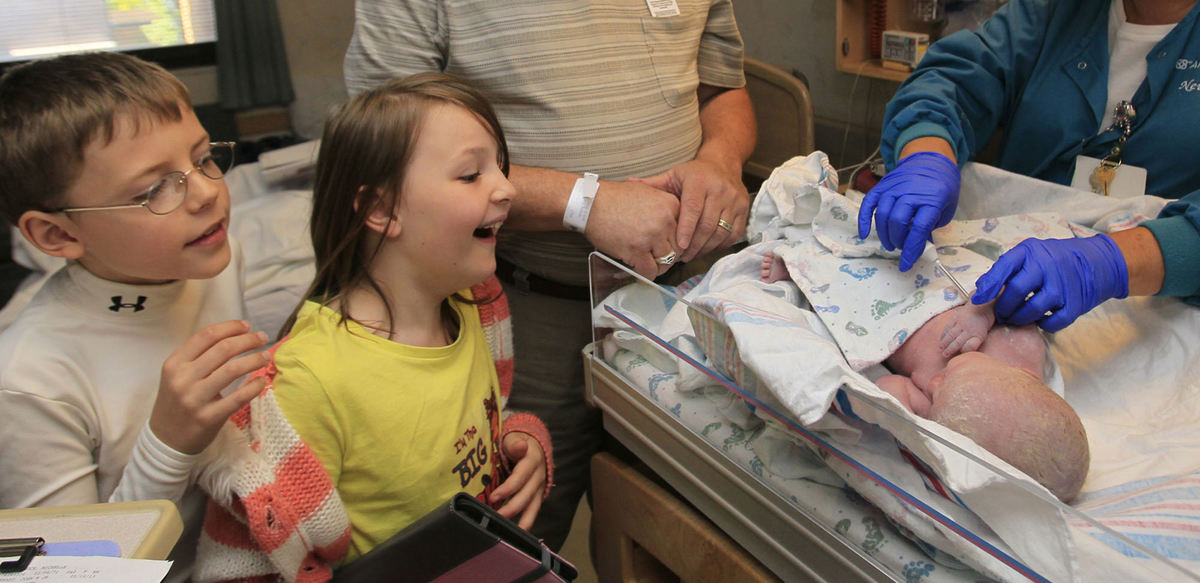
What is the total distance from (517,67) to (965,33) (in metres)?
0.85

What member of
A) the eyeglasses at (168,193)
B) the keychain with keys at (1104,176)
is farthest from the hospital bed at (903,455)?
the eyeglasses at (168,193)

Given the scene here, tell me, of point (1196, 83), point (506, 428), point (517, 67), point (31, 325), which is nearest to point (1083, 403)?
point (1196, 83)

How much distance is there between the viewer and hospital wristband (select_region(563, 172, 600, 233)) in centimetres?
133

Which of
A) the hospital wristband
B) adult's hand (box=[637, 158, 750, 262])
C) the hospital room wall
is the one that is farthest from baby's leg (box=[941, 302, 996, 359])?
the hospital room wall

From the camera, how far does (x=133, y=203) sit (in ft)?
3.43

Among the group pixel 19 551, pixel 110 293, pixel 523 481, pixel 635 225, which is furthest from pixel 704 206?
pixel 19 551

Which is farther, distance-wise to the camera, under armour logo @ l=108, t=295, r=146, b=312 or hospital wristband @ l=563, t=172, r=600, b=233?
hospital wristband @ l=563, t=172, r=600, b=233

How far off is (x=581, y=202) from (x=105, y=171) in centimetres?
69

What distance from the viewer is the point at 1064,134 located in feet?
4.49

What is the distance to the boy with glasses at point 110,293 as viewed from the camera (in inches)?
37.6

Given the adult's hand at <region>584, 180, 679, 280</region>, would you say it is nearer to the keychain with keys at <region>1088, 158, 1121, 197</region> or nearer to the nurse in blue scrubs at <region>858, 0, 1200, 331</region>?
the nurse in blue scrubs at <region>858, 0, 1200, 331</region>

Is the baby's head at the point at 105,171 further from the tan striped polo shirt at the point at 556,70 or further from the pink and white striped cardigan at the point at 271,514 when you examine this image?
the tan striped polo shirt at the point at 556,70

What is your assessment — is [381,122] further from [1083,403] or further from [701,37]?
[1083,403]

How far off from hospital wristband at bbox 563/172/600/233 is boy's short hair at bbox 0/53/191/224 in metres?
0.62
